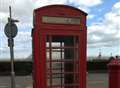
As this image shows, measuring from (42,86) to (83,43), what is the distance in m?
1.20

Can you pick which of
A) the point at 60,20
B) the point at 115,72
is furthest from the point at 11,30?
the point at 115,72

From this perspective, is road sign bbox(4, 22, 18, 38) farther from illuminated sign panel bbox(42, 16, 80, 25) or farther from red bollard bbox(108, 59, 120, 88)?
red bollard bbox(108, 59, 120, 88)

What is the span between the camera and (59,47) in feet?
25.9

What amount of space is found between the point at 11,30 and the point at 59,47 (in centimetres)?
614

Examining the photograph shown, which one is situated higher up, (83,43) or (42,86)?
(83,43)

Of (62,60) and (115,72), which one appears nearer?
(115,72)

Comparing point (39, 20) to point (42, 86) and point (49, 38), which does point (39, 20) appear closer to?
point (49, 38)

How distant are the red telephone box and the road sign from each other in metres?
6.03

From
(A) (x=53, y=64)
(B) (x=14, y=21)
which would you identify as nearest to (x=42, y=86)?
(A) (x=53, y=64)

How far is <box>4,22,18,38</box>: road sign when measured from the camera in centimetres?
1380

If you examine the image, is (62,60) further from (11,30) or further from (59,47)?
(11,30)

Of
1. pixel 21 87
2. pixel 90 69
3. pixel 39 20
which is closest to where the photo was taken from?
pixel 39 20

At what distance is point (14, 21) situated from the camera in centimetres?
1461

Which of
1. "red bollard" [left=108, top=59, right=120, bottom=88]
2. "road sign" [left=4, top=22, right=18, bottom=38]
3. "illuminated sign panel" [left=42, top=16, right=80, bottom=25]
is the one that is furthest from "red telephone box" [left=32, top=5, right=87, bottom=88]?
"road sign" [left=4, top=22, right=18, bottom=38]
